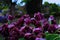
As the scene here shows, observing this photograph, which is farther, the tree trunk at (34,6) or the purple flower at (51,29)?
the tree trunk at (34,6)

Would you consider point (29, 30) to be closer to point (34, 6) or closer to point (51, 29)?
point (51, 29)

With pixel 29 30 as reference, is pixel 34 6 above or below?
below

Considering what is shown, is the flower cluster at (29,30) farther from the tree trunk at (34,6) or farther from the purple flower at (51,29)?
the tree trunk at (34,6)

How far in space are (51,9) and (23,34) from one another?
14.1m

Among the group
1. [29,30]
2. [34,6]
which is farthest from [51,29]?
[34,6]

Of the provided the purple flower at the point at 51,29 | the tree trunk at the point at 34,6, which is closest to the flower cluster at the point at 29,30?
the purple flower at the point at 51,29

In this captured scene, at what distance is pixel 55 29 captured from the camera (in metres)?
1.44

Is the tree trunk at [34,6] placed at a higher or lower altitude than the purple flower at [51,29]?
lower

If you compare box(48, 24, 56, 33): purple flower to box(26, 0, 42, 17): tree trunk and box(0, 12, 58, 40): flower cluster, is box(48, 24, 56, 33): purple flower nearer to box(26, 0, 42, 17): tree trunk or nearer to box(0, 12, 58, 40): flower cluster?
box(0, 12, 58, 40): flower cluster

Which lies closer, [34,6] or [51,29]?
[51,29]

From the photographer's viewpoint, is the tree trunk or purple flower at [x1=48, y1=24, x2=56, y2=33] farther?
the tree trunk

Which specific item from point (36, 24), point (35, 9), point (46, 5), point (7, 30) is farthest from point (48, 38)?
point (46, 5)

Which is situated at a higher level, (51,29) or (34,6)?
(51,29)

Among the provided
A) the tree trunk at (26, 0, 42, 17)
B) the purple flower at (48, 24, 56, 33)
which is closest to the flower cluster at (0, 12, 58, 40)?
the purple flower at (48, 24, 56, 33)
